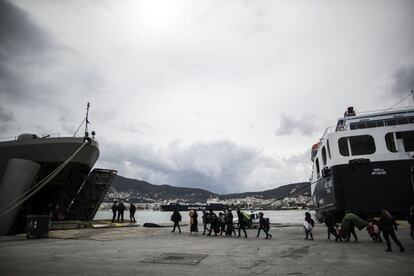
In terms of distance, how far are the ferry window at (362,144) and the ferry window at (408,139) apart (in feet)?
4.87

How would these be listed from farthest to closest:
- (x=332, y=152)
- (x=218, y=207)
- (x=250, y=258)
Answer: (x=218, y=207) → (x=332, y=152) → (x=250, y=258)

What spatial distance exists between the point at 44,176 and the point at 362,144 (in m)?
19.9

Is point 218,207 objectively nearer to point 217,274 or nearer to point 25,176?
point 25,176

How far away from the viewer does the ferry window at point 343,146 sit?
55.9ft

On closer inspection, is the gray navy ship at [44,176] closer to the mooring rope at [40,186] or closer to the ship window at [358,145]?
the mooring rope at [40,186]

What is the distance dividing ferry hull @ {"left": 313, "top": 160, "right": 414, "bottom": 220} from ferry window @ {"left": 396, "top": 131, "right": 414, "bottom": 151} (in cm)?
124

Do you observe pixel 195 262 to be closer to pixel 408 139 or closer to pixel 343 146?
pixel 343 146

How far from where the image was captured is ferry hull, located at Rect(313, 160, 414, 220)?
15.1 m

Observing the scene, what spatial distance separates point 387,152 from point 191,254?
41.1ft

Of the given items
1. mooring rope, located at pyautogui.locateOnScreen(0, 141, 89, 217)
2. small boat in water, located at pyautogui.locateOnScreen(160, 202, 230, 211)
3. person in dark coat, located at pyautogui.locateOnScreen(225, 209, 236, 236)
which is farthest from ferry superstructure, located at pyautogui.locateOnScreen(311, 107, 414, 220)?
small boat in water, located at pyautogui.locateOnScreen(160, 202, 230, 211)

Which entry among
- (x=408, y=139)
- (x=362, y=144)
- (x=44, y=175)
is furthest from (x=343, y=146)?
(x=44, y=175)

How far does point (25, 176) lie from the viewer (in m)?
18.3

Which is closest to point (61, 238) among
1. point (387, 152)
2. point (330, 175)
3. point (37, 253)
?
point (37, 253)

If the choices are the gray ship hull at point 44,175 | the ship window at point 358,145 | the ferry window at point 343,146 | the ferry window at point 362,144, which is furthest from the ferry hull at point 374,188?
the gray ship hull at point 44,175
